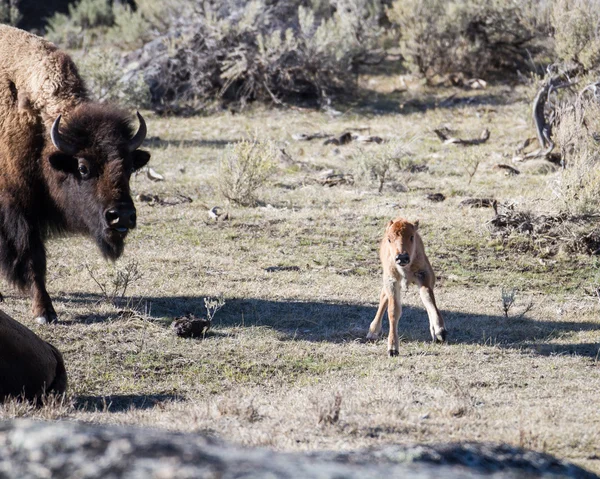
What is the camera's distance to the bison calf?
8.00m

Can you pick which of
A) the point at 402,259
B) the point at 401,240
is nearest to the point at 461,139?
the point at 401,240

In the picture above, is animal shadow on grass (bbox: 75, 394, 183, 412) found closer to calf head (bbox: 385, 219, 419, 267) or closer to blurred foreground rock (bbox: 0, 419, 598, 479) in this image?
calf head (bbox: 385, 219, 419, 267)

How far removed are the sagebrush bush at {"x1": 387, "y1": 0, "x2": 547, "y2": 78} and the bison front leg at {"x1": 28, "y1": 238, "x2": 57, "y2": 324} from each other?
50.1 ft

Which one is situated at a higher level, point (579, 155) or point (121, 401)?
point (579, 155)

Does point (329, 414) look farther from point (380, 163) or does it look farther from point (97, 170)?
point (380, 163)

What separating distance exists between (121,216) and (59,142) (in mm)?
1018

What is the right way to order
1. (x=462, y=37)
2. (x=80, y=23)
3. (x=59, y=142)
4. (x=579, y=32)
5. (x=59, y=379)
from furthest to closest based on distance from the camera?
(x=80, y=23) → (x=462, y=37) → (x=579, y=32) → (x=59, y=142) → (x=59, y=379)

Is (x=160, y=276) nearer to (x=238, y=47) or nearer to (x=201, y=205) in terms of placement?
(x=201, y=205)

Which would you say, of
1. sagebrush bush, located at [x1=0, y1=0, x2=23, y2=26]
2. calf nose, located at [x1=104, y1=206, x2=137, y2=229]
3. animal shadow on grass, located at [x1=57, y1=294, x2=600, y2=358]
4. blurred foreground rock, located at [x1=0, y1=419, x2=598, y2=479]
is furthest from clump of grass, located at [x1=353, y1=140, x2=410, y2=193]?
sagebrush bush, located at [x1=0, y1=0, x2=23, y2=26]

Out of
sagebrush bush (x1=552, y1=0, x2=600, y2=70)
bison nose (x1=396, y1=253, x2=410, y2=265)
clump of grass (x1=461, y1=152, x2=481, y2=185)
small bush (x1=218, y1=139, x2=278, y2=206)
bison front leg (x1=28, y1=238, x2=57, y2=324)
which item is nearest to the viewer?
bison nose (x1=396, y1=253, x2=410, y2=265)

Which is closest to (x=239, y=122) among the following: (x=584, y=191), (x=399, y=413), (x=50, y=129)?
(x=584, y=191)

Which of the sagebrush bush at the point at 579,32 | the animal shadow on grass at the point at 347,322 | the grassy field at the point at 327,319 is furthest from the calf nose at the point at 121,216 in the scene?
the sagebrush bush at the point at 579,32

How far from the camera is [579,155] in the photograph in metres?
13.6

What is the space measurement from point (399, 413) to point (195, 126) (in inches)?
586
